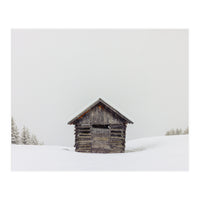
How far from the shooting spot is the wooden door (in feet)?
47.7

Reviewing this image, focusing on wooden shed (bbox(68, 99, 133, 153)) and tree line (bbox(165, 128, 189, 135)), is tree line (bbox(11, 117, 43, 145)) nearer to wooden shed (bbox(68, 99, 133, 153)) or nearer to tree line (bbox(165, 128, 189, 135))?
wooden shed (bbox(68, 99, 133, 153))

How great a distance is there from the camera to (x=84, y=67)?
1435 cm

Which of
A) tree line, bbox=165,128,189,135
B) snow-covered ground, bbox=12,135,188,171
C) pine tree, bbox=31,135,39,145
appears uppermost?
tree line, bbox=165,128,189,135

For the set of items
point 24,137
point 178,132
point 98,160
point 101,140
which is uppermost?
point 178,132

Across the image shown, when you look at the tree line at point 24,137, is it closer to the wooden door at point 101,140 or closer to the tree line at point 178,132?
the wooden door at point 101,140

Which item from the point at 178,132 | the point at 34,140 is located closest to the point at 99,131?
the point at 34,140

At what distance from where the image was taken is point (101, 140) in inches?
581

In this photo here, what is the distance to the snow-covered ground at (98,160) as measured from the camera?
11.6m

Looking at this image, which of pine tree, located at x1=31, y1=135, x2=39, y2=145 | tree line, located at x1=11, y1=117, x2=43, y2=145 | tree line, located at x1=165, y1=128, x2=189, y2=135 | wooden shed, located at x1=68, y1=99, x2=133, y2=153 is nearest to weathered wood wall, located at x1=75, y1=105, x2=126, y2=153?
wooden shed, located at x1=68, y1=99, x2=133, y2=153

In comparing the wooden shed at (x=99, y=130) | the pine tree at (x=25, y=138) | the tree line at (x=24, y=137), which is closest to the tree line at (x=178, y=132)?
the wooden shed at (x=99, y=130)

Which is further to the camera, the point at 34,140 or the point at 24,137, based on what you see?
the point at 24,137

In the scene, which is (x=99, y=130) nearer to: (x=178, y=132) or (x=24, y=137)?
(x=24, y=137)

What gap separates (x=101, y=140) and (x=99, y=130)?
2.21 ft

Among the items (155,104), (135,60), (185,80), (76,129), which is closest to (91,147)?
(76,129)
